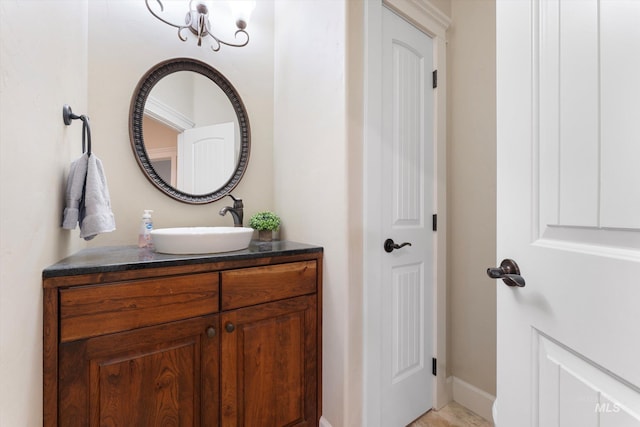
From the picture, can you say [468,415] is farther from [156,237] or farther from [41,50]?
[41,50]

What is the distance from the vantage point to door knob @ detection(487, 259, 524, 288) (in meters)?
0.62

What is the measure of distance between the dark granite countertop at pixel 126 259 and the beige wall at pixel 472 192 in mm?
986

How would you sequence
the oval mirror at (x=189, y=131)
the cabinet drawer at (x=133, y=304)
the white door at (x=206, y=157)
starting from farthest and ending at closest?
the white door at (x=206, y=157) < the oval mirror at (x=189, y=131) < the cabinet drawer at (x=133, y=304)

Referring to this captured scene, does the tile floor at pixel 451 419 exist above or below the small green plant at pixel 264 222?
below

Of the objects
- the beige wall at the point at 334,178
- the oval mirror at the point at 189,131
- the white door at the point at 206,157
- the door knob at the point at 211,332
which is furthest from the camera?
the white door at the point at 206,157

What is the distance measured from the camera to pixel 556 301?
0.54 meters

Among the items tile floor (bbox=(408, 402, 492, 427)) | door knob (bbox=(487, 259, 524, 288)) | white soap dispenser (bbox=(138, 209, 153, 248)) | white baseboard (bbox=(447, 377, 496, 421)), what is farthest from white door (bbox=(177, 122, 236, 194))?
white baseboard (bbox=(447, 377, 496, 421))

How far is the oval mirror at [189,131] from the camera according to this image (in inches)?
59.1

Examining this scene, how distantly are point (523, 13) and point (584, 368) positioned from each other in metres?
0.74

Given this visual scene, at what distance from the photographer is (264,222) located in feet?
5.41

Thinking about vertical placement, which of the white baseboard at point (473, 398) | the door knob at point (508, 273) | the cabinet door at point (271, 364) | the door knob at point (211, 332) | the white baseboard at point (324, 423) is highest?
the door knob at point (508, 273)

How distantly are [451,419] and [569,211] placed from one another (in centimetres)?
158

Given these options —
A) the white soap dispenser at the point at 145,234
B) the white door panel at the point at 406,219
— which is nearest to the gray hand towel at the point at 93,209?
the white soap dispenser at the point at 145,234

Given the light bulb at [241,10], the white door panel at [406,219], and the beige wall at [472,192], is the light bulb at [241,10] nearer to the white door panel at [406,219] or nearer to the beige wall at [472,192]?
the white door panel at [406,219]
